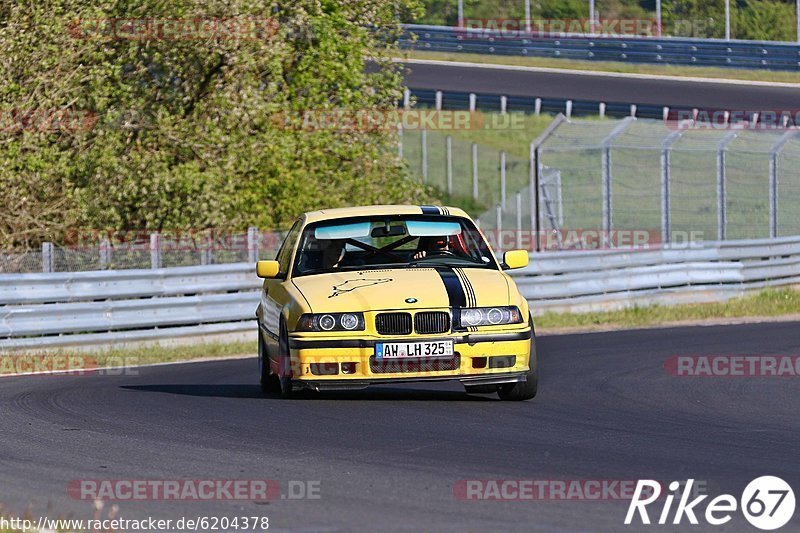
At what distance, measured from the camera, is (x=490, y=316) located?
1034 cm

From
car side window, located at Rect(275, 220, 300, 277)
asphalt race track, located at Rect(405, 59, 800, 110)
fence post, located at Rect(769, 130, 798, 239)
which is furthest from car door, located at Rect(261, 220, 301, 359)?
asphalt race track, located at Rect(405, 59, 800, 110)

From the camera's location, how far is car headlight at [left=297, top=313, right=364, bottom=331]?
33.7ft

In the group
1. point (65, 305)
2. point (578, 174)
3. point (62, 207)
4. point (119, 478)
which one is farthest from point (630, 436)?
point (578, 174)

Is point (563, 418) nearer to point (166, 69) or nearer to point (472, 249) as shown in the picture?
point (472, 249)

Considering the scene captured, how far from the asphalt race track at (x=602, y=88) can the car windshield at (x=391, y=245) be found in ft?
96.4

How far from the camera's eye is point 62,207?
74.5 ft

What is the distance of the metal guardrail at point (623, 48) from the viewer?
44219mm

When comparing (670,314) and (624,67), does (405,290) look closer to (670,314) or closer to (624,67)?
(670,314)
